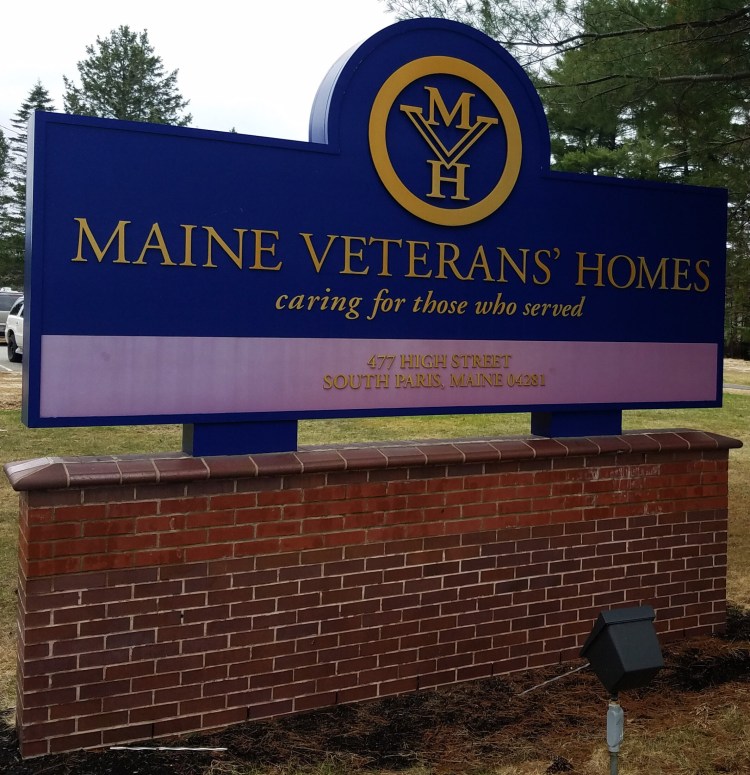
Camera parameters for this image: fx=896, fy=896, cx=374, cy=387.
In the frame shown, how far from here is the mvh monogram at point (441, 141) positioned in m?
4.77

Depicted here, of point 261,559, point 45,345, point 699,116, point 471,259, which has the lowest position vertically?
point 261,559

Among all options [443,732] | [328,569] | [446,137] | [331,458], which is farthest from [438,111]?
[443,732]

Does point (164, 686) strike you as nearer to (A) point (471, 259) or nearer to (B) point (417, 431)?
(A) point (471, 259)

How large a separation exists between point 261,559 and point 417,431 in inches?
393

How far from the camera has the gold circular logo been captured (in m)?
4.64

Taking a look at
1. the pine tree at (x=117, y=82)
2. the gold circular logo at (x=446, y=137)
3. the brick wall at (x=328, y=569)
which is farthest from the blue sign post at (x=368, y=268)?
the pine tree at (x=117, y=82)

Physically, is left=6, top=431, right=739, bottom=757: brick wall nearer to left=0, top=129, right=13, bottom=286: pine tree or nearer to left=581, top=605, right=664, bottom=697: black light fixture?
left=581, top=605, right=664, bottom=697: black light fixture

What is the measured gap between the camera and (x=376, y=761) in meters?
3.98

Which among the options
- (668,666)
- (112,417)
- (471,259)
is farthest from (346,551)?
(668,666)

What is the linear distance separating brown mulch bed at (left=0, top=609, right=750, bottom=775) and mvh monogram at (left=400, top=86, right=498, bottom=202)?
2680 mm

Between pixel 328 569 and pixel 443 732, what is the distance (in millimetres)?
956

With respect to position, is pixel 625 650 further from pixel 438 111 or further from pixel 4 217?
pixel 4 217

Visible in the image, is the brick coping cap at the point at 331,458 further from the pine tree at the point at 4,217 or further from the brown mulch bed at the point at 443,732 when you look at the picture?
the pine tree at the point at 4,217

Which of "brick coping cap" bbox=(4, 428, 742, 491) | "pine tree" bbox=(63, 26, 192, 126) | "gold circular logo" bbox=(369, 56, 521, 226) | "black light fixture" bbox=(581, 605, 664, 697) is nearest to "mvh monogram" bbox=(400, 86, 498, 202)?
"gold circular logo" bbox=(369, 56, 521, 226)
